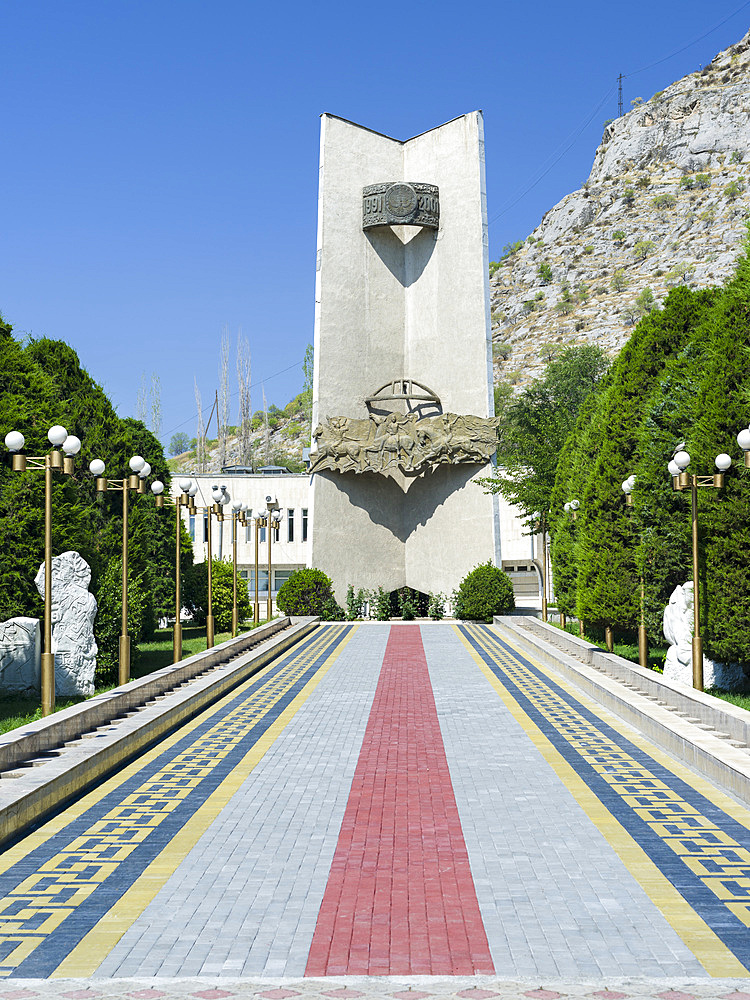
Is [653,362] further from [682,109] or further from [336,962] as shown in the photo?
[682,109]

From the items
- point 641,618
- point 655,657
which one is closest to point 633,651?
point 655,657

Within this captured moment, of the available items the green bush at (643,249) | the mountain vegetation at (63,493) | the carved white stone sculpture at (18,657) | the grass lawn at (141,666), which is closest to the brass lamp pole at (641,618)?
the grass lawn at (141,666)

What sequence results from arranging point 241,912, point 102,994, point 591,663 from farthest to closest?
point 591,663 < point 241,912 < point 102,994

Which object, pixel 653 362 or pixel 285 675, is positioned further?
pixel 653 362

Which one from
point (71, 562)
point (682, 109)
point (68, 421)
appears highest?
point (682, 109)

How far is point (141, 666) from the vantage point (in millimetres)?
23766

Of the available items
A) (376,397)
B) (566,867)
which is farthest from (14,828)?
(376,397)

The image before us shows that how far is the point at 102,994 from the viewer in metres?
4.79

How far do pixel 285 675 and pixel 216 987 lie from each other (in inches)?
539

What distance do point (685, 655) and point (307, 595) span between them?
19.5 meters

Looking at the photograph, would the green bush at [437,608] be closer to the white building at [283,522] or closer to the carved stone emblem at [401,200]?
the carved stone emblem at [401,200]

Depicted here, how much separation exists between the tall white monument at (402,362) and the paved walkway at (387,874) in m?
24.2

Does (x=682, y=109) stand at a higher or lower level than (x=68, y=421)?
higher

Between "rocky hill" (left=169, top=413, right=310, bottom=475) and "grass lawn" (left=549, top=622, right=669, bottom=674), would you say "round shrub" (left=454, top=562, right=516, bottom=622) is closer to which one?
"grass lawn" (left=549, top=622, right=669, bottom=674)
